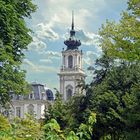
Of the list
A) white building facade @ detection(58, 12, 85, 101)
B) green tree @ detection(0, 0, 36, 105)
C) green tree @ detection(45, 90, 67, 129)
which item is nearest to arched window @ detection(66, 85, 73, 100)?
white building facade @ detection(58, 12, 85, 101)

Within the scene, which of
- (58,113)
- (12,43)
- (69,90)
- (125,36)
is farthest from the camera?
(69,90)

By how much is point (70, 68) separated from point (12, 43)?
105591mm

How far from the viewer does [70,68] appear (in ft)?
438

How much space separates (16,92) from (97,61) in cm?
2156

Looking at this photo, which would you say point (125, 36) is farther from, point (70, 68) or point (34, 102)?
point (70, 68)

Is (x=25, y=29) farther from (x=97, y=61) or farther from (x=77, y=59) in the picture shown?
(x=77, y=59)

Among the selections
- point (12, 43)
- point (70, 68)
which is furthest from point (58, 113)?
point (70, 68)

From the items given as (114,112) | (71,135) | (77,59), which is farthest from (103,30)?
(77,59)

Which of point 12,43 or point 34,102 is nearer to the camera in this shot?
point 12,43

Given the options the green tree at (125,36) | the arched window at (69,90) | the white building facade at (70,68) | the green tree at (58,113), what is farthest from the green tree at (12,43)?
the arched window at (69,90)

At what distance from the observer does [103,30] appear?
20875mm

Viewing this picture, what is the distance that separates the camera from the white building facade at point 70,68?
132 metres

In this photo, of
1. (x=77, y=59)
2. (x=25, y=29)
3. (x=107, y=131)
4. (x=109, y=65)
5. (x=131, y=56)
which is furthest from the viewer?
(x=77, y=59)

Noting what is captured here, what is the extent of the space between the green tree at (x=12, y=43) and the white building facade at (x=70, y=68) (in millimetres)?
100225
